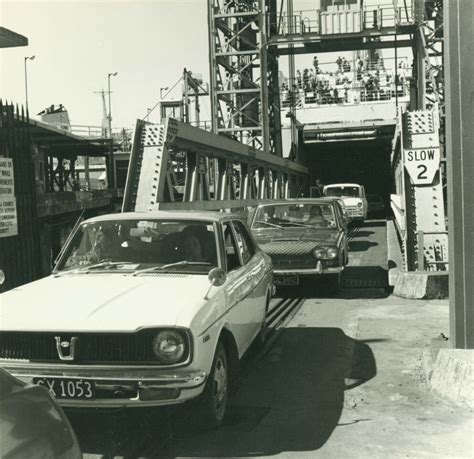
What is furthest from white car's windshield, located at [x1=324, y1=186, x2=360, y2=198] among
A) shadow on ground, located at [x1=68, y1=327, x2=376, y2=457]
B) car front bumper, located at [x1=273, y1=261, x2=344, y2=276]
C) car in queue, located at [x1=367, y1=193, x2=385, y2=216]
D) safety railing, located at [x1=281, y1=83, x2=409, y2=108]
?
shadow on ground, located at [x1=68, y1=327, x2=376, y2=457]

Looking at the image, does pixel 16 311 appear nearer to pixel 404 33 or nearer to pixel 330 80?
pixel 404 33

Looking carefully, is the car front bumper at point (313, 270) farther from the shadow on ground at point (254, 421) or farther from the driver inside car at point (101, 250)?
the driver inside car at point (101, 250)

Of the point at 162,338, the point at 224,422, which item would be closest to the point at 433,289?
the point at 224,422

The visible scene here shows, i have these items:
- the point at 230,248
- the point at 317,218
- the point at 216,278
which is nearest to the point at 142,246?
the point at 230,248

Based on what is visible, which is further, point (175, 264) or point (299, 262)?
point (299, 262)

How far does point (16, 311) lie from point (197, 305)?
3.99ft

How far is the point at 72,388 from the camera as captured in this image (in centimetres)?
399

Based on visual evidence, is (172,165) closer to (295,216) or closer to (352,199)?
(295,216)

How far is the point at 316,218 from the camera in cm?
1127

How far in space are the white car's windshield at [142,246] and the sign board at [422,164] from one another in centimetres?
536

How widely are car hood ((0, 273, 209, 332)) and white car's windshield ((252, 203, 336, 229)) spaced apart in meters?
6.30

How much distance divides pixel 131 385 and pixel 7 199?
162 inches

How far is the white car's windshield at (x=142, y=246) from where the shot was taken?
17.4 feet

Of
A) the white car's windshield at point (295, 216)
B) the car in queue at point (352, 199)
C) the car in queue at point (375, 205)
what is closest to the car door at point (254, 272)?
the white car's windshield at point (295, 216)
